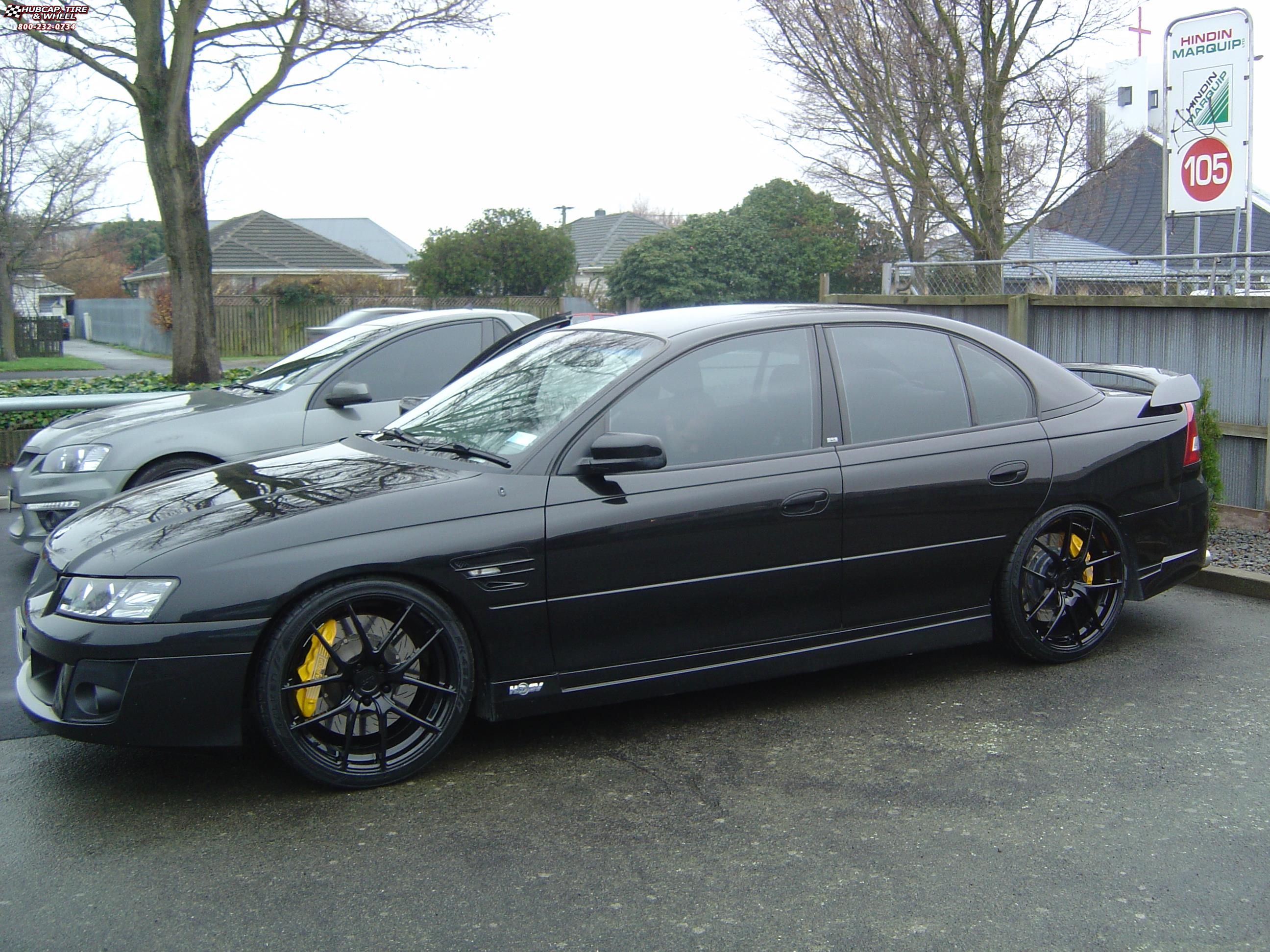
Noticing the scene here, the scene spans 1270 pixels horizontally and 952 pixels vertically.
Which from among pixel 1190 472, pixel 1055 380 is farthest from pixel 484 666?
pixel 1190 472

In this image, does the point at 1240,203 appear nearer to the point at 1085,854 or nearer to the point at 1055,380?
the point at 1055,380

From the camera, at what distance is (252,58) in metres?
16.6

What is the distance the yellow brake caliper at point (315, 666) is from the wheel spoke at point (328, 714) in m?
0.03

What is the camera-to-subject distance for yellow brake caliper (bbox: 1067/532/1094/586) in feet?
16.7

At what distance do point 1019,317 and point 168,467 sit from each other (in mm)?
6890

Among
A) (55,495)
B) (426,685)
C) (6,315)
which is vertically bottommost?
(426,685)

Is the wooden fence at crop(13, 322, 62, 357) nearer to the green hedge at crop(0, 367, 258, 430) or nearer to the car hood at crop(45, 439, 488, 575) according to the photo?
the green hedge at crop(0, 367, 258, 430)

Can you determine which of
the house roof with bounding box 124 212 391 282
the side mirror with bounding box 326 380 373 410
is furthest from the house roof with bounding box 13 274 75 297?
the side mirror with bounding box 326 380 373 410

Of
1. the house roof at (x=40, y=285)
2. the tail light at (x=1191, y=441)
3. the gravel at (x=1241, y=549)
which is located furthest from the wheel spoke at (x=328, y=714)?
the house roof at (x=40, y=285)

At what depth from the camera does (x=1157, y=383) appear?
18.0 feet

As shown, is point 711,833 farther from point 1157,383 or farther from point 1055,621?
point 1157,383

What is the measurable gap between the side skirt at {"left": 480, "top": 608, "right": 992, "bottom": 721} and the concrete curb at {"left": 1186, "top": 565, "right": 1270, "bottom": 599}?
7.28ft

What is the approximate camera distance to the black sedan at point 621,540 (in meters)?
3.65

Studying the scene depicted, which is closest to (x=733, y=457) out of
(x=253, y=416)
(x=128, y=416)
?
(x=253, y=416)
